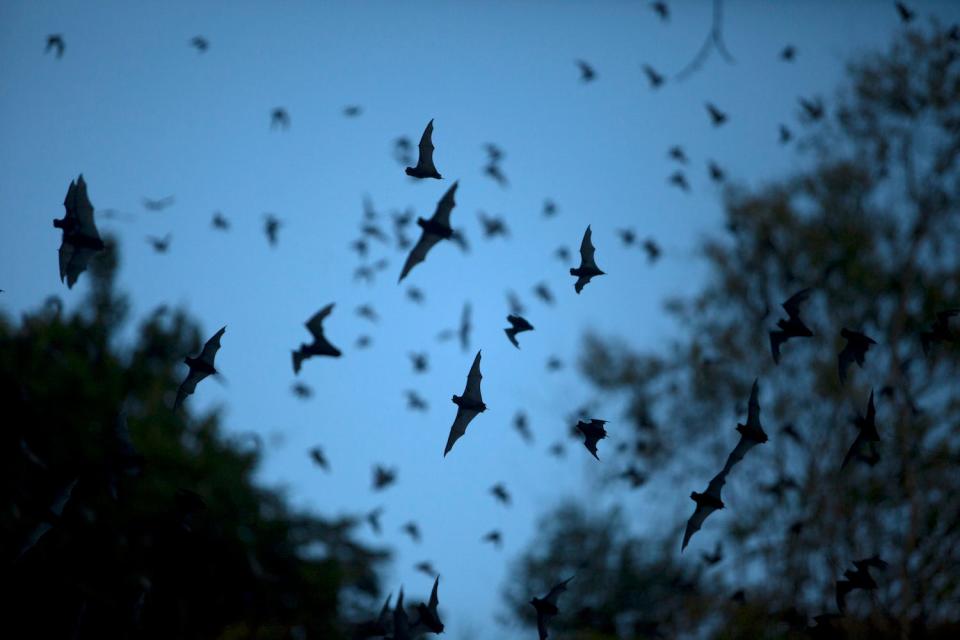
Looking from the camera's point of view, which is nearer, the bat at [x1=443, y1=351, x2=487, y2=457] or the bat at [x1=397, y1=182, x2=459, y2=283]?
the bat at [x1=443, y1=351, x2=487, y2=457]

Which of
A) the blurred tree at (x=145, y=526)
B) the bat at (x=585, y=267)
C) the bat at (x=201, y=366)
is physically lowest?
the bat at (x=201, y=366)

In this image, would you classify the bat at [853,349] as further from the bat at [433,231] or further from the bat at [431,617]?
the bat at [431,617]

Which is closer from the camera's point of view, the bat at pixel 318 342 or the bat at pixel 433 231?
the bat at pixel 433 231

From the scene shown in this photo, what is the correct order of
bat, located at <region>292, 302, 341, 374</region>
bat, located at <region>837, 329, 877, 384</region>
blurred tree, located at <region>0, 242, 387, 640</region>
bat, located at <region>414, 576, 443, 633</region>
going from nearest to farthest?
bat, located at <region>414, 576, 443, 633</region> < bat, located at <region>837, 329, 877, 384</region> < bat, located at <region>292, 302, 341, 374</region> < blurred tree, located at <region>0, 242, 387, 640</region>

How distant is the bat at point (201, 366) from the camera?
15.8 feet

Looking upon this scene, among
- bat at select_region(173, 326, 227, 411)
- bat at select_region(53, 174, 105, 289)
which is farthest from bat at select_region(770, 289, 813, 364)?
bat at select_region(53, 174, 105, 289)

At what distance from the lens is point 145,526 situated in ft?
51.1

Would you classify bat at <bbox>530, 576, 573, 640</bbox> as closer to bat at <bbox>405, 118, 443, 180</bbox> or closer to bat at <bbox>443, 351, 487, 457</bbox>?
→ bat at <bbox>443, 351, 487, 457</bbox>

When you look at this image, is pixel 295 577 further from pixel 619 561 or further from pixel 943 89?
pixel 943 89

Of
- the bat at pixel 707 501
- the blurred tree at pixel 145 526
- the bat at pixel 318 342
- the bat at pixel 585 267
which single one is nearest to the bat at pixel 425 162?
the bat at pixel 585 267

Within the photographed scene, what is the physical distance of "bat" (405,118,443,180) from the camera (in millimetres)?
4137

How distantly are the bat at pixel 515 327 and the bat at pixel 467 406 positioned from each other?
3.04ft

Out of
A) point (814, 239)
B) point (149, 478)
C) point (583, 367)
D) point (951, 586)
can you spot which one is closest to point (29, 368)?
point (149, 478)

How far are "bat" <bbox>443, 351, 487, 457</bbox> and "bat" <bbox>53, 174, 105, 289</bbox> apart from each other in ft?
8.39
